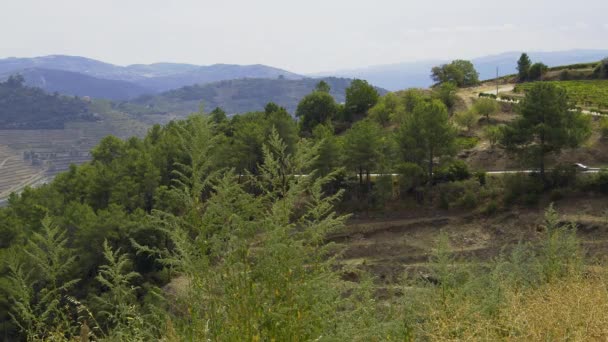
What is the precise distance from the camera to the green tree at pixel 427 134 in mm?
34562

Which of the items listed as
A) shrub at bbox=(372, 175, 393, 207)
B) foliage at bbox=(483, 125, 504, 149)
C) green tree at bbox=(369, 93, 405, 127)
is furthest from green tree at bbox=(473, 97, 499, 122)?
shrub at bbox=(372, 175, 393, 207)

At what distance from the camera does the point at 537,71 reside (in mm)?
67750

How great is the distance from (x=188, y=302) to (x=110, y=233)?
26.3 m

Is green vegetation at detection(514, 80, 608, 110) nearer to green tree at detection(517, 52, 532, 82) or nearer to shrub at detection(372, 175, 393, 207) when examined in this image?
green tree at detection(517, 52, 532, 82)

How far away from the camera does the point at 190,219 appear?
4.71m

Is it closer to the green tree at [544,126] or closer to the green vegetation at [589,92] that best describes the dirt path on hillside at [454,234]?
the green tree at [544,126]

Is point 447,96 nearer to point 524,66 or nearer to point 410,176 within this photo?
→ point 410,176

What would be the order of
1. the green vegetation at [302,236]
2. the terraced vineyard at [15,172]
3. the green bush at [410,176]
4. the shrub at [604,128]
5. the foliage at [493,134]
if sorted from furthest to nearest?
the terraced vineyard at [15,172], the shrub at [604,128], the foliage at [493,134], the green bush at [410,176], the green vegetation at [302,236]

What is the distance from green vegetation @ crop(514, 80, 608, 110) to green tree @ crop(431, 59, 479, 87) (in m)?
12.5

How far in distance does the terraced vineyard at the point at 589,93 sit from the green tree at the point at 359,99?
58.7ft

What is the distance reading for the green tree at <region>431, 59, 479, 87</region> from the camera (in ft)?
237

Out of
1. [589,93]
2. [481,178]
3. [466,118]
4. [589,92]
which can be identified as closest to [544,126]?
[481,178]

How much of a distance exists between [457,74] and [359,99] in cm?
2271

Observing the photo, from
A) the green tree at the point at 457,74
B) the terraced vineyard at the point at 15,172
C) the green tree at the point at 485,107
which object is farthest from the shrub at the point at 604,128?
the terraced vineyard at the point at 15,172
